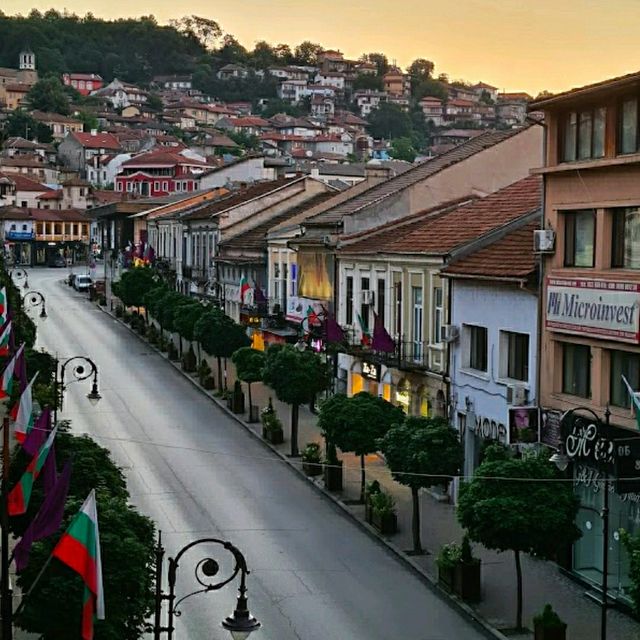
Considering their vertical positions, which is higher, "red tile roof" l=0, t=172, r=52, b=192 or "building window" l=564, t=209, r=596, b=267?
"red tile roof" l=0, t=172, r=52, b=192

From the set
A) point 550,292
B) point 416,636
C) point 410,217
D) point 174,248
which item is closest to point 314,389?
point 410,217

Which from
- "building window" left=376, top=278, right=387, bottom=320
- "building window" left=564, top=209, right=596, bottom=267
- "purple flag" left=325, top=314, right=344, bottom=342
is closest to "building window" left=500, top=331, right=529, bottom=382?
"building window" left=564, top=209, right=596, bottom=267

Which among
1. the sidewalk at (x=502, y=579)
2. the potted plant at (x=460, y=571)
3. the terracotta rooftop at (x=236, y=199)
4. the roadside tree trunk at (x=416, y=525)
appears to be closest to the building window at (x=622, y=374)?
the sidewalk at (x=502, y=579)

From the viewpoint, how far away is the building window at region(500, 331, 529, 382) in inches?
1189

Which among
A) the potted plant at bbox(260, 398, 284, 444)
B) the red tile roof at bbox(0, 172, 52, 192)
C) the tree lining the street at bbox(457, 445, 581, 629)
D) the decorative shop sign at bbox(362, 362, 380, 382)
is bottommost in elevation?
the potted plant at bbox(260, 398, 284, 444)


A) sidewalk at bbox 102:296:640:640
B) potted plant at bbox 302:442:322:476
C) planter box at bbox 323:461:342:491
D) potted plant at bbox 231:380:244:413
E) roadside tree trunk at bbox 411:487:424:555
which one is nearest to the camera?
sidewalk at bbox 102:296:640:640

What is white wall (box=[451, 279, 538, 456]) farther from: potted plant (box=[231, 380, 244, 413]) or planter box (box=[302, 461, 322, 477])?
potted plant (box=[231, 380, 244, 413])

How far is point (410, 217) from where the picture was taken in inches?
1756

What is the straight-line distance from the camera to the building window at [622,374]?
2552 cm

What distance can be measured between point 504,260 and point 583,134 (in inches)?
190

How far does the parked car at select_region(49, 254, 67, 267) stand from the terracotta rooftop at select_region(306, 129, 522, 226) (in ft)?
325

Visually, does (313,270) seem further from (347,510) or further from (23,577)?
(23,577)

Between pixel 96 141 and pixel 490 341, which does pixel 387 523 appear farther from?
pixel 96 141

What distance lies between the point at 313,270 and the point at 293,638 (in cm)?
2761
